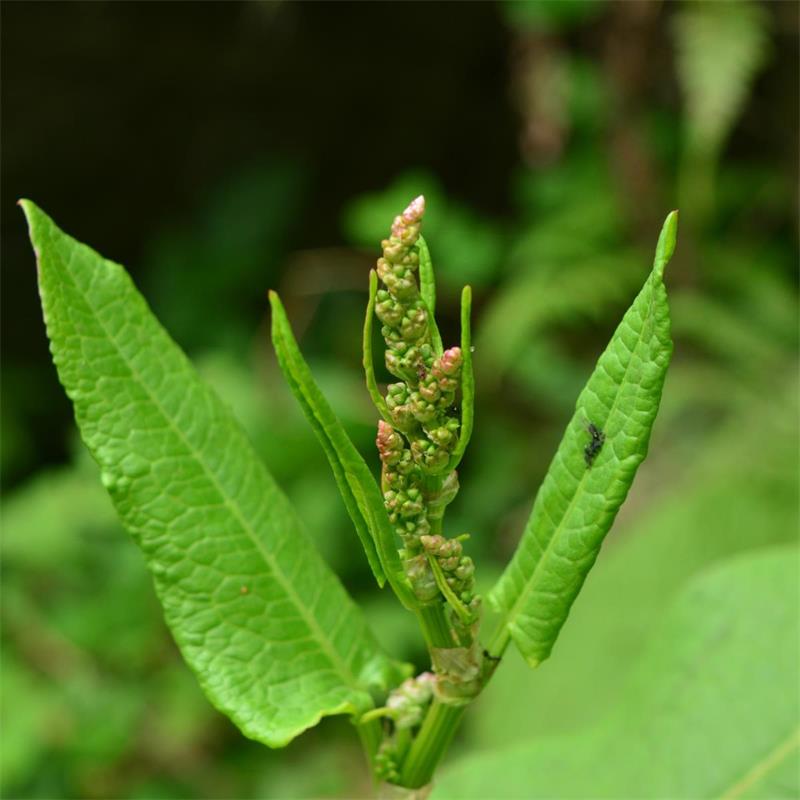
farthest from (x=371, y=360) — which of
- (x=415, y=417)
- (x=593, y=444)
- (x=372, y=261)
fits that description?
(x=372, y=261)

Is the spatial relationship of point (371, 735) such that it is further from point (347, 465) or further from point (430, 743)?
point (347, 465)

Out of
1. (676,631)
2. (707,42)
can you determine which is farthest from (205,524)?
(707,42)

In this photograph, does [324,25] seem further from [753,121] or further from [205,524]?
[205,524]

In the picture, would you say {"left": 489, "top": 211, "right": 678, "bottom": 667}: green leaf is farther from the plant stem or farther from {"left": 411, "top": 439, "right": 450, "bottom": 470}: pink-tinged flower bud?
{"left": 411, "top": 439, "right": 450, "bottom": 470}: pink-tinged flower bud

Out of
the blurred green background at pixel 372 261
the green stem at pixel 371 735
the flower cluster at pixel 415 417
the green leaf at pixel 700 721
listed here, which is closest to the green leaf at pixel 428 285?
the flower cluster at pixel 415 417

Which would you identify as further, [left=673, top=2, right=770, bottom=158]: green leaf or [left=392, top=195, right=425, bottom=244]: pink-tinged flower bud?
[left=673, top=2, right=770, bottom=158]: green leaf

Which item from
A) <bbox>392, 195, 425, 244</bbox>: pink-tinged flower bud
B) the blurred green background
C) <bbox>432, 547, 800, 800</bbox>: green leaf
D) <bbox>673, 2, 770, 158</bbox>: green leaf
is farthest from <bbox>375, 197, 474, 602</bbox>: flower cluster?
<bbox>673, 2, 770, 158</bbox>: green leaf
